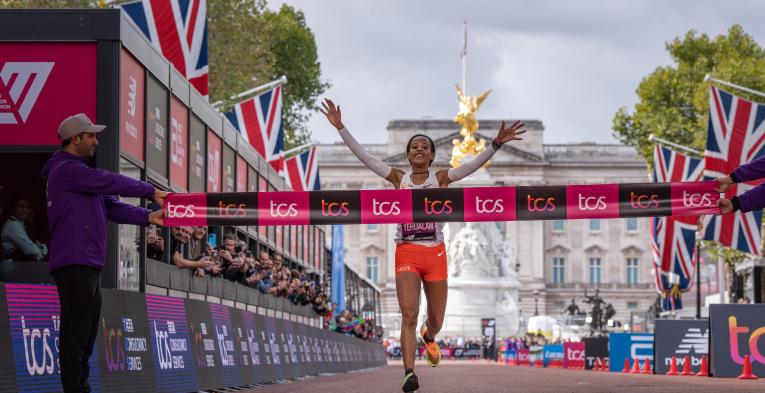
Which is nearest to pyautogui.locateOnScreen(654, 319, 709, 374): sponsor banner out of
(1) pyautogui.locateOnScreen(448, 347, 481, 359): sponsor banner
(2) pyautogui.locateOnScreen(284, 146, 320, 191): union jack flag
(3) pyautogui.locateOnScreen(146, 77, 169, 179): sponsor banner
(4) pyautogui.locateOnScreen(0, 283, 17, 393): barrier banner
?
(2) pyautogui.locateOnScreen(284, 146, 320, 191): union jack flag

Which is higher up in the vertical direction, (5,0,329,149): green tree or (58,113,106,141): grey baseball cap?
(5,0,329,149): green tree

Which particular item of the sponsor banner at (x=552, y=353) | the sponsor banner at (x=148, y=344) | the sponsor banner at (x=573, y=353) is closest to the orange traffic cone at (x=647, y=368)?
the sponsor banner at (x=573, y=353)

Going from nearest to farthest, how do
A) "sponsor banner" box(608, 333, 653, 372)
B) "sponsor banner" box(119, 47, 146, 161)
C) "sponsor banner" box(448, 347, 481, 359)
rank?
"sponsor banner" box(119, 47, 146, 161) → "sponsor banner" box(608, 333, 653, 372) → "sponsor banner" box(448, 347, 481, 359)

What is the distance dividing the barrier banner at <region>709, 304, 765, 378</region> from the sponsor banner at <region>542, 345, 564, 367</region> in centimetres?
2780

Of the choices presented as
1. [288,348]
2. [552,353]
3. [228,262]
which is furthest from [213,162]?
[552,353]

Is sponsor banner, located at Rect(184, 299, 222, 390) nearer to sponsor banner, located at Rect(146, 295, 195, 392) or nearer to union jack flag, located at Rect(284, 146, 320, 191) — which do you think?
sponsor banner, located at Rect(146, 295, 195, 392)

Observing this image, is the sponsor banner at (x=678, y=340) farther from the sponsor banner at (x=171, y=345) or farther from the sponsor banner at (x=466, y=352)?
the sponsor banner at (x=466, y=352)

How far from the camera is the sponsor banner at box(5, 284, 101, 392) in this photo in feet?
35.3

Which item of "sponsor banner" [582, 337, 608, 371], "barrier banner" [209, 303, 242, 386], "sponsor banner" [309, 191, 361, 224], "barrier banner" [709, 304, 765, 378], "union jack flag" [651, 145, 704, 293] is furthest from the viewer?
"union jack flag" [651, 145, 704, 293]

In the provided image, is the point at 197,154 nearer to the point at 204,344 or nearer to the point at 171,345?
the point at 204,344

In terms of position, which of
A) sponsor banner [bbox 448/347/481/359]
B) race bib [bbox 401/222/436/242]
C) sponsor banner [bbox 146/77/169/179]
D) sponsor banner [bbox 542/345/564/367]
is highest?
sponsor banner [bbox 146/77/169/179]

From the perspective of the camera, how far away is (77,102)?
600 inches

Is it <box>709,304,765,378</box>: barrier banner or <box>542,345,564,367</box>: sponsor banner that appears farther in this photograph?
<box>542,345,564,367</box>: sponsor banner

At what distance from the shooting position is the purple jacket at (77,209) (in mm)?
9562
